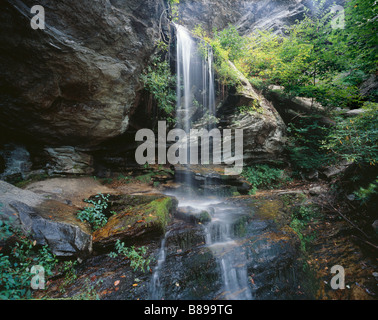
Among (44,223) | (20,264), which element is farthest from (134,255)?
(44,223)

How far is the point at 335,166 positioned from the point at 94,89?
10.7 m

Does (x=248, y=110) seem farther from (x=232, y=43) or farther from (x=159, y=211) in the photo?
(x=159, y=211)

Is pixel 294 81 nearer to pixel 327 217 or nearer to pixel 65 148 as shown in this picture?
pixel 327 217

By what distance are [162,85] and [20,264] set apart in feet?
21.8

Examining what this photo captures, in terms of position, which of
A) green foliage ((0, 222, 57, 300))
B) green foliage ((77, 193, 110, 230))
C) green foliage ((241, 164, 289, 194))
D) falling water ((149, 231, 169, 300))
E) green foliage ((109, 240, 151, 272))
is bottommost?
falling water ((149, 231, 169, 300))

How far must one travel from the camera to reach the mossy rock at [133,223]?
3518 mm

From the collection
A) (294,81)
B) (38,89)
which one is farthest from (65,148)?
(294,81)

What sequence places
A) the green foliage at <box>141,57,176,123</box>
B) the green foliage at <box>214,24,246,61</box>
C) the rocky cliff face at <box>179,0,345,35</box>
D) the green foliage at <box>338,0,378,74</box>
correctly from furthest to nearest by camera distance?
the rocky cliff face at <box>179,0,345,35</box>, the green foliage at <box>214,24,246,61</box>, the green foliage at <box>141,57,176,123</box>, the green foliage at <box>338,0,378,74</box>

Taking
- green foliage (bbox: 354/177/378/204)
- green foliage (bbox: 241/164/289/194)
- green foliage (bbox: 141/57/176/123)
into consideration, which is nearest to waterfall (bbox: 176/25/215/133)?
green foliage (bbox: 141/57/176/123)

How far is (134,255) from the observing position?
11.1 ft

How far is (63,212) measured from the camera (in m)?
3.68

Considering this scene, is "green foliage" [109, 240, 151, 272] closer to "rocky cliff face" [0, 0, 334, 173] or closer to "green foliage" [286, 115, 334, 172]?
"rocky cliff face" [0, 0, 334, 173]

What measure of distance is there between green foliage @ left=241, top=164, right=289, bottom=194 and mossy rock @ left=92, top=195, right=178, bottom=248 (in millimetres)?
5848

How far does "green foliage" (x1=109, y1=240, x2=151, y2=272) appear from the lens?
323 cm
